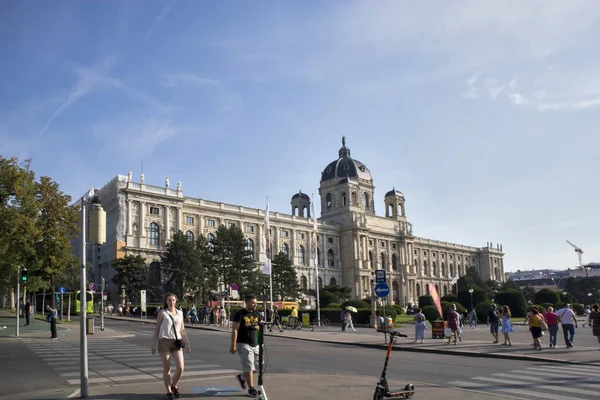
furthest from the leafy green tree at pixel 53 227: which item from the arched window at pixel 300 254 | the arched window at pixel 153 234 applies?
the arched window at pixel 300 254

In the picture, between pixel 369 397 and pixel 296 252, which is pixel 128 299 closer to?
pixel 296 252

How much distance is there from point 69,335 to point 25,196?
7.79 metres

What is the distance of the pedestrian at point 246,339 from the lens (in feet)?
32.0

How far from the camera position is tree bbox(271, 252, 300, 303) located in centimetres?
7781

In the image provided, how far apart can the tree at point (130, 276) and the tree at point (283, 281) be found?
832 inches

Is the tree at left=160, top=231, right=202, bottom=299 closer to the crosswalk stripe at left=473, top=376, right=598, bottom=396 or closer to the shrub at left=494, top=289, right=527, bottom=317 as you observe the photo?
the shrub at left=494, top=289, right=527, bottom=317

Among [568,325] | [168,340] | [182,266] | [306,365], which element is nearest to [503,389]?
[306,365]

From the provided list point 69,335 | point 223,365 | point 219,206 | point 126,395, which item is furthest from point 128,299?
point 126,395

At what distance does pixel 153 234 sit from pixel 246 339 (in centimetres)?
6885

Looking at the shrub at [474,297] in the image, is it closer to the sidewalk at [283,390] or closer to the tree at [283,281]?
the tree at [283,281]

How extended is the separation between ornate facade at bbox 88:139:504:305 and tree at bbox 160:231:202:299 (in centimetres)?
846

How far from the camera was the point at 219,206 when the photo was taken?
282 feet

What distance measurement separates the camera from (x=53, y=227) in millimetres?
34906

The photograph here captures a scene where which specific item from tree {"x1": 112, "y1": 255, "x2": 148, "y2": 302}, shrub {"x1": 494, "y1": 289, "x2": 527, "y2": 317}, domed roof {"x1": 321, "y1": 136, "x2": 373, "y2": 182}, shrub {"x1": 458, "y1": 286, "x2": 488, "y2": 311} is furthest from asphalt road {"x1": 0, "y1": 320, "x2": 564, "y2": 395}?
domed roof {"x1": 321, "y1": 136, "x2": 373, "y2": 182}
